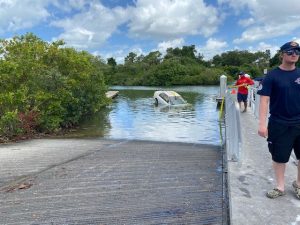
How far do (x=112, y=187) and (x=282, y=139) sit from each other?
9.81 feet

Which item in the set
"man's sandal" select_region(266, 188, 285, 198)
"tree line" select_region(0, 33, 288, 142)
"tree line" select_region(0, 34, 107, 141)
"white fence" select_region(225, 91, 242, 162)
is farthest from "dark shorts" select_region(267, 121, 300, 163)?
"tree line" select_region(0, 34, 107, 141)

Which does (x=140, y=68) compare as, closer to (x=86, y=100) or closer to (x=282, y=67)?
(x=86, y=100)

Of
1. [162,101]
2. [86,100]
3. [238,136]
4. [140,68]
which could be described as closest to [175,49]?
[140,68]

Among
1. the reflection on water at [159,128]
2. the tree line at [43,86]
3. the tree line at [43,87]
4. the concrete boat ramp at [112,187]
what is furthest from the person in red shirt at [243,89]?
the tree line at [43,86]

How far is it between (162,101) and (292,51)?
78.4ft

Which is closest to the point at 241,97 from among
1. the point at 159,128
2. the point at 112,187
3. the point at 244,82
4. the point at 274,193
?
the point at 244,82

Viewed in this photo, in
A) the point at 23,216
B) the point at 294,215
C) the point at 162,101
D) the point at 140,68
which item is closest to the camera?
the point at 294,215

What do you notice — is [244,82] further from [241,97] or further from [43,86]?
[43,86]

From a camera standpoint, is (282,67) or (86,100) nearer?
(282,67)

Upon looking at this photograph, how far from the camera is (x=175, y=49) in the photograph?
357 ft

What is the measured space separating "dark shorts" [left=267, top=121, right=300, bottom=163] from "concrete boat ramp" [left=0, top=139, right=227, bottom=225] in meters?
1.14

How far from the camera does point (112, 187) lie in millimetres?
6129

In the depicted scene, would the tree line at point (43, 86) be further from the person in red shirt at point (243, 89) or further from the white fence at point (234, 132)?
the white fence at point (234, 132)

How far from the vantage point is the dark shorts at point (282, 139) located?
14.2ft
